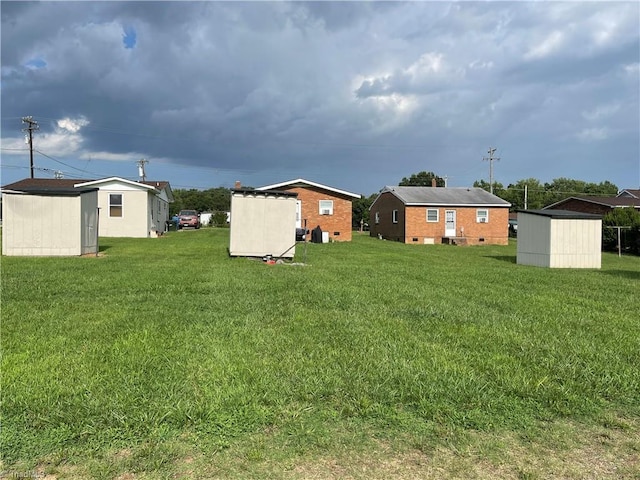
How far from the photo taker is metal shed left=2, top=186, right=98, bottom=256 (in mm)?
13734

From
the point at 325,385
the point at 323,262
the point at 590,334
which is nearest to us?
the point at 325,385

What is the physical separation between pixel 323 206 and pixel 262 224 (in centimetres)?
1361

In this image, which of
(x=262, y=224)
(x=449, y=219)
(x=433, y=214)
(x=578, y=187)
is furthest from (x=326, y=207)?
(x=578, y=187)

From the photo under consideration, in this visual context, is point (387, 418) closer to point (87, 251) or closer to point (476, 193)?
point (87, 251)

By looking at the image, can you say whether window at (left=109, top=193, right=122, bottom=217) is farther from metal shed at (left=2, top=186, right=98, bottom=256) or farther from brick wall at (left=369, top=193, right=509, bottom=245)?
brick wall at (left=369, top=193, right=509, bottom=245)

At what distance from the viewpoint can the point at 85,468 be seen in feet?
8.38

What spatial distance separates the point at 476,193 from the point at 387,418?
33.8 m

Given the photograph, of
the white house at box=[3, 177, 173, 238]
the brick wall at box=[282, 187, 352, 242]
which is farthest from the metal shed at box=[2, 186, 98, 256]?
the brick wall at box=[282, 187, 352, 242]

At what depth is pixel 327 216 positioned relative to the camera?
27.5 m

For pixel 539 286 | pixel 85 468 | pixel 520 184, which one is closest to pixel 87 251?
pixel 539 286

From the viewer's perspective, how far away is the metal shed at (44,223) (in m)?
13.7

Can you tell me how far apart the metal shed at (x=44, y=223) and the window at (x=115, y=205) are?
44.8 ft

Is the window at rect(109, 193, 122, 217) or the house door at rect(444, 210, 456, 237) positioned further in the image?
the house door at rect(444, 210, 456, 237)

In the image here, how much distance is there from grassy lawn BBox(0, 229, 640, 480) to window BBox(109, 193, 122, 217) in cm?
2165
